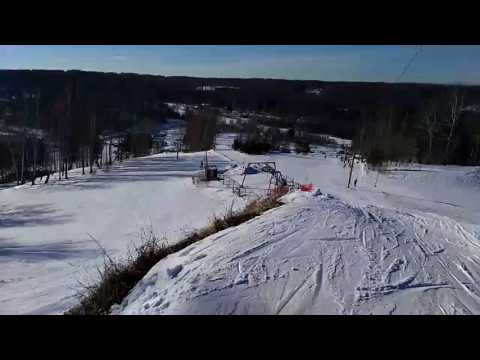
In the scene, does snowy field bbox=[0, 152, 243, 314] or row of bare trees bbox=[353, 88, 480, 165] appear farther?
row of bare trees bbox=[353, 88, 480, 165]

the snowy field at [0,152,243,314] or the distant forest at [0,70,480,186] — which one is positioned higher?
the distant forest at [0,70,480,186]

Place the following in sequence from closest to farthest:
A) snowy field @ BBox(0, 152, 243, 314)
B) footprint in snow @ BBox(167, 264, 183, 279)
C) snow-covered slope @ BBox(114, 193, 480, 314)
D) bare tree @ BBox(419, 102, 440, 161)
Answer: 1. snow-covered slope @ BBox(114, 193, 480, 314)
2. footprint in snow @ BBox(167, 264, 183, 279)
3. snowy field @ BBox(0, 152, 243, 314)
4. bare tree @ BBox(419, 102, 440, 161)

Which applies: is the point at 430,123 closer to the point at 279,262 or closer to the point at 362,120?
the point at 362,120

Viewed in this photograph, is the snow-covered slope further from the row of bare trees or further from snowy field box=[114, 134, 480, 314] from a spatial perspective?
the row of bare trees

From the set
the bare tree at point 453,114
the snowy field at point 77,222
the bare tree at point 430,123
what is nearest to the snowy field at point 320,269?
the snowy field at point 77,222

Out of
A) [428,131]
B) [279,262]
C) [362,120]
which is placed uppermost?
[362,120]

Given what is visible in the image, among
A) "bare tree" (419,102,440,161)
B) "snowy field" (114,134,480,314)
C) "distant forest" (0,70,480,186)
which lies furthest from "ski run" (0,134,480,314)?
"bare tree" (419,102,440,161)

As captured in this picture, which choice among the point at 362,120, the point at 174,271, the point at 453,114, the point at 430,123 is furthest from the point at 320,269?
the point at 362,120
